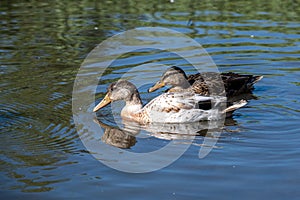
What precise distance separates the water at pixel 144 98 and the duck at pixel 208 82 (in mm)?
380

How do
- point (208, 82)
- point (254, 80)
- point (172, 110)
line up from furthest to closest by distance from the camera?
point (254, 80) < point (208, 82) < point (172, 110)

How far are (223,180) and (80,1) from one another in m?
10.5

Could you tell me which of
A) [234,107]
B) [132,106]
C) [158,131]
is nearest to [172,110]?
[158,131]

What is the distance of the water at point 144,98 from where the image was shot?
6508mm

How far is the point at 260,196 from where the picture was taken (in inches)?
241

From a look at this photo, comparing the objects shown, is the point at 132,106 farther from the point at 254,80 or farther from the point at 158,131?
the point at 254,80

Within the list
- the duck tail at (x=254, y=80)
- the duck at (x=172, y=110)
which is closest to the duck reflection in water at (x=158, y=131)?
the duck at (x=172, y=110)

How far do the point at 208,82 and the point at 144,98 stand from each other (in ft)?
3.54

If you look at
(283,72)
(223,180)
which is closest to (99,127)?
(223,180)

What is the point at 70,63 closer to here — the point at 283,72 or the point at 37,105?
the point at 37,105

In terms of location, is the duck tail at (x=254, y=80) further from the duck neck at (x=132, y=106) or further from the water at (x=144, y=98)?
the duck neck at (x=132, y=106)

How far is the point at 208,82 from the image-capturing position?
10.1m

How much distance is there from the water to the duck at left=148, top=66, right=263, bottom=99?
0.38m

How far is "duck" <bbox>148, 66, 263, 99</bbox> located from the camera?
397 inches
